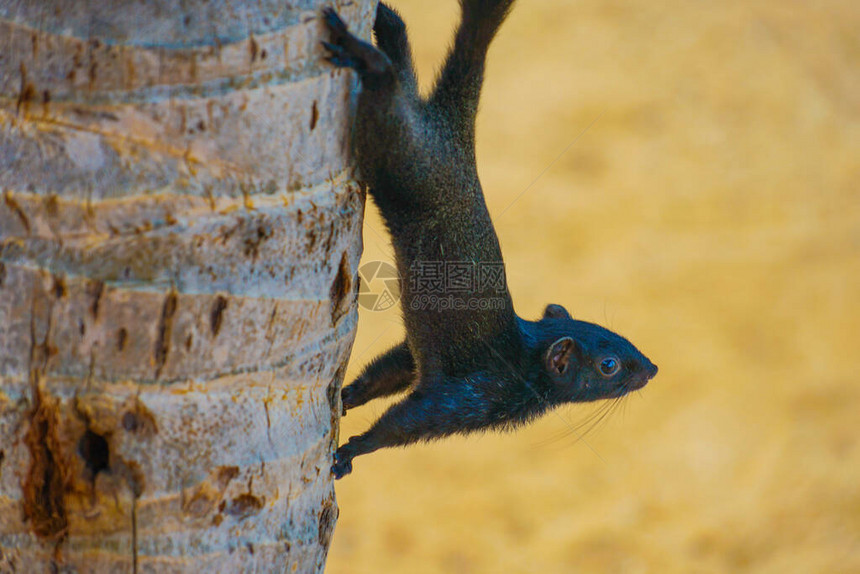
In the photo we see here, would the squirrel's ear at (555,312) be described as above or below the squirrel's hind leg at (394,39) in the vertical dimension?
below

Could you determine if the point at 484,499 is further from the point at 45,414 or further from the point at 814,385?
the point at 45,414

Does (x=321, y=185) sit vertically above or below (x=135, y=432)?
above

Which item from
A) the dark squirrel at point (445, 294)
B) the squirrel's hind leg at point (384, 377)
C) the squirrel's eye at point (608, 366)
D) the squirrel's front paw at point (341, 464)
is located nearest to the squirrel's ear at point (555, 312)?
the dark squirrel at point (445, 294)

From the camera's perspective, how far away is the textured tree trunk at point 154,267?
1.65 metres

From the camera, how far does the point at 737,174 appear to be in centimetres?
730

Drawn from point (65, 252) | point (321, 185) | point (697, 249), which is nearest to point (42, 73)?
point (65, 252)

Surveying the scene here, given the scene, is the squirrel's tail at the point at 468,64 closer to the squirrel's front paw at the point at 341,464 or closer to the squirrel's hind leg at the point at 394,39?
the squirrel's hind leg at the point at 394,39

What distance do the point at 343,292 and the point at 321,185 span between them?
1.00 feet

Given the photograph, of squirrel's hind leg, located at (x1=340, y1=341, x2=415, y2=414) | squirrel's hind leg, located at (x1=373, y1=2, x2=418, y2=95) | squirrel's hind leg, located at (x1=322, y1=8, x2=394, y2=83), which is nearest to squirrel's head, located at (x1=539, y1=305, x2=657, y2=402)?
squirrel's hind leg, located at (x1=340, y1=341, x2=415, y2=414)

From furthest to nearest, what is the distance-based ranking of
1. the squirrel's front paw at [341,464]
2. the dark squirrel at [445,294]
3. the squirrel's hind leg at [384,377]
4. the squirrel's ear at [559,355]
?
1. the squirrel's hind leg at [384,377]
2. the squirrel's ear at [559,355]
3. the squirrel's front paw at [341,464]
4. the dark squirrel at [445,294]

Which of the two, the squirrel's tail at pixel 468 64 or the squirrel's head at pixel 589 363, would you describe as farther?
the squirrel's head at pixel 589 363

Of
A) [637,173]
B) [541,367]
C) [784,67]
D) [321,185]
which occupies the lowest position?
[541,367]

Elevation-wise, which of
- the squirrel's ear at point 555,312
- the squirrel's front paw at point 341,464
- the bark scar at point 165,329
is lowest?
the squirrel's front paw at point 341,464

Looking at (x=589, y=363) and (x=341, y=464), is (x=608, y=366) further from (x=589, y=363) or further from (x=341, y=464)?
(x=341, y=464)
